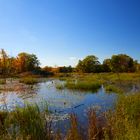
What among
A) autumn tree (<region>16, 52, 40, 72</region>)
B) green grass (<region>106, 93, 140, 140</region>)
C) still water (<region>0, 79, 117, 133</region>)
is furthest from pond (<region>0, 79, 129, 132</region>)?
autumn tree (<region>16, 52, 40, 72</region>)

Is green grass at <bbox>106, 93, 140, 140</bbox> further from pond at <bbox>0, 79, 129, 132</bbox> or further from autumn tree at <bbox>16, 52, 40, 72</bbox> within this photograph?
autumn tree at <bbox>16, 52, 40, 72</bbox>

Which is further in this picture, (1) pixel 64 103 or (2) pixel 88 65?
(2) pixel 88 65

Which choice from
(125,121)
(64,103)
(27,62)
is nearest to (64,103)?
(64,103)

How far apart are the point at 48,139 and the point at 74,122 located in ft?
2.51

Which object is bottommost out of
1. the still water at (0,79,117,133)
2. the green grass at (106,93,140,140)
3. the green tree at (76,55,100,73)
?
the still water at (0,79,117,133)

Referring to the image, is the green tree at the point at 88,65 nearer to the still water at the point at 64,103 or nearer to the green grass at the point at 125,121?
the still water at the point at 64,103

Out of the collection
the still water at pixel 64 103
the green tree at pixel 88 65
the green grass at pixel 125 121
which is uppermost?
the green tree at pixel 88 65

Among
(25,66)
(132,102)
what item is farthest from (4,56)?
(25,66)

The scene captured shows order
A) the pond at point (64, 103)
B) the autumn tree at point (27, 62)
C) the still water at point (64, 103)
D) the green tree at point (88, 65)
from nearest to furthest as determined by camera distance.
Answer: the pond at point (64, 103) < the still water at point (64, 103) < the autumn tree at point (27, 62) < the green tree at point (88, 65)

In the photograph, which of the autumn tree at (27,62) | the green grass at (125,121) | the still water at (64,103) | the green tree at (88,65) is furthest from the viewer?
the green tree at (88,65)

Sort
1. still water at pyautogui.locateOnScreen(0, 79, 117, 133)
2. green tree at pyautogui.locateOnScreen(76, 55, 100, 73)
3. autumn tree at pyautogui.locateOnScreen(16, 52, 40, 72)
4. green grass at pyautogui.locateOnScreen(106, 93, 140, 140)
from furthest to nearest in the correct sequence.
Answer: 1. green tree at pyautogui.locateOnScreen(76, 55, 100, 73)
2. autumn tree at pyautogui.locateOnScreen(16, 52, 40, 72)
3. still water at pyautogui.locateOnScreen(0, 79, 117, 133)
4. green grass at pyautogui.locateOnScreen(106, 93, 140, 140)

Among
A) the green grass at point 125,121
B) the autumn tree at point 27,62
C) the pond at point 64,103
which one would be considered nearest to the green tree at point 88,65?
the autumn tree at point 27,62

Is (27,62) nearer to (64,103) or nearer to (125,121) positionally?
(64,103)

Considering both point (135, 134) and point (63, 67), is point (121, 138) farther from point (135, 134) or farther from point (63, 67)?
point (63, 67)
